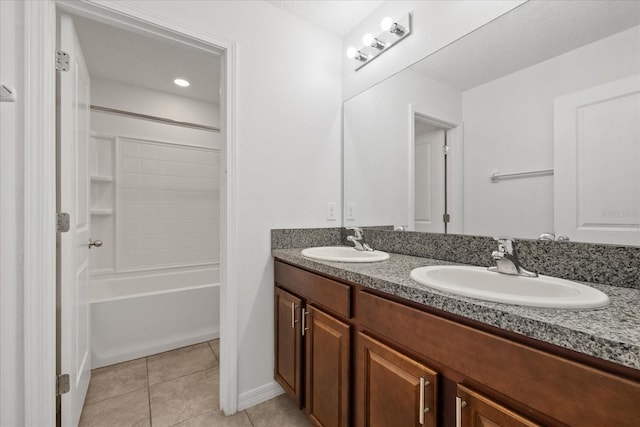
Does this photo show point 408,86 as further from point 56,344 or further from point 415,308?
point 56,344

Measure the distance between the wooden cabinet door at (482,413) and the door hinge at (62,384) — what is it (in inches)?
62.1

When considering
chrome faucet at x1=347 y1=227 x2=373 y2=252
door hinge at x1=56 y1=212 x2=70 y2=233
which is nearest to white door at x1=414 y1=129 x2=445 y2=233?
chrome faucet at x1=347 y1=227 x2=373 y2=252

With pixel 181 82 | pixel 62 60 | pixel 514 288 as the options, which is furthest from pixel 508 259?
pixel 181 82

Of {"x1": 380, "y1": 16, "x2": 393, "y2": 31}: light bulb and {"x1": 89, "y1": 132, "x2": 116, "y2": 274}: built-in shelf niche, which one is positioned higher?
{"x1": 380, "y1": 16, "x2": 393, "y2": 31}: light bulb

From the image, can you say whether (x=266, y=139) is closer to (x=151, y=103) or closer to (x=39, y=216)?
(x=39, y=216)

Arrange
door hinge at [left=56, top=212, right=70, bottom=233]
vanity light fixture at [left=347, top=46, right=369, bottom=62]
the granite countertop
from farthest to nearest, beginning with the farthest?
vanity light fixture at [left=347, top=46, right=369, bottom=62], door hinge at [left=56, top=212, right=70, bottom=233], the granite countertop

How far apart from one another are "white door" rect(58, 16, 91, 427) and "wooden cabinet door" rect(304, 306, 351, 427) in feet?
3.49

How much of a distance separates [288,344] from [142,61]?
2.39 metres

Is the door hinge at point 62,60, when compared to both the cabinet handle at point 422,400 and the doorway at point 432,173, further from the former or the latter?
the cabinet handle at point 422,400

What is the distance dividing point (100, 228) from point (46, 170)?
1726 millimetres

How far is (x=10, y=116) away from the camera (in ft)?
3.51

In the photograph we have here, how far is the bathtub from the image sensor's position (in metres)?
1.95

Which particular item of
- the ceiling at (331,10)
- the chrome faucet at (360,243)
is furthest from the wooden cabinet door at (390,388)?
the ceiling at (331,10)

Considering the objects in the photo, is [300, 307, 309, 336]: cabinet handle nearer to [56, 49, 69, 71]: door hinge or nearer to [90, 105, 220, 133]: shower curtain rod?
[56, 49, 69, 71]: door hinge
